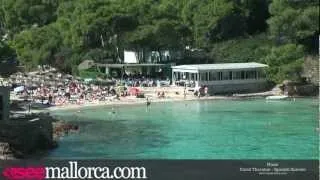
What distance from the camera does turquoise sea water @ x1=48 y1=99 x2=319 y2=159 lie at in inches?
887

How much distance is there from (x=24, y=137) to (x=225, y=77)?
22.3 meters

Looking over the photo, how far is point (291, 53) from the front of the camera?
3941 cm

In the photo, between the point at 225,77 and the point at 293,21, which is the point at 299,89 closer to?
the point at 225,77

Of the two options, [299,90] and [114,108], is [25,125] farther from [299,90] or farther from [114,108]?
[299,90]

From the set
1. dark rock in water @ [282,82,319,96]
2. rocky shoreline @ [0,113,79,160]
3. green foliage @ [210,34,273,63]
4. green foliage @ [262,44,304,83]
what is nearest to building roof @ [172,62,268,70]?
green foliage @ [210,34,273,63]

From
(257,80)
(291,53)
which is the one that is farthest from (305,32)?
(257,80)

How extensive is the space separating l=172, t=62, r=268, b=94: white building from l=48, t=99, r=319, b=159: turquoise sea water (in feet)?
11.6

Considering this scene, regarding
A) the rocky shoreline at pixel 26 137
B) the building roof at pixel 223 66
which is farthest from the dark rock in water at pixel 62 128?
the building roof at pixel 223 66

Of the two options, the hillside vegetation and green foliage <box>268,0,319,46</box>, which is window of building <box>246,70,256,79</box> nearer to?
the hillside vegetation

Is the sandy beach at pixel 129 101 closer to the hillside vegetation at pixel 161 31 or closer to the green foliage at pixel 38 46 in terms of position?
the hillside vegetation at pixel 161 31

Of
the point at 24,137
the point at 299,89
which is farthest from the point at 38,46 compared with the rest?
the point at 24,137

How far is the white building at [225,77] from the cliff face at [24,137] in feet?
62.6

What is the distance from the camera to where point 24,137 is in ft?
70.6

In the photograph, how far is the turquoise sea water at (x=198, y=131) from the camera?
2253cm
